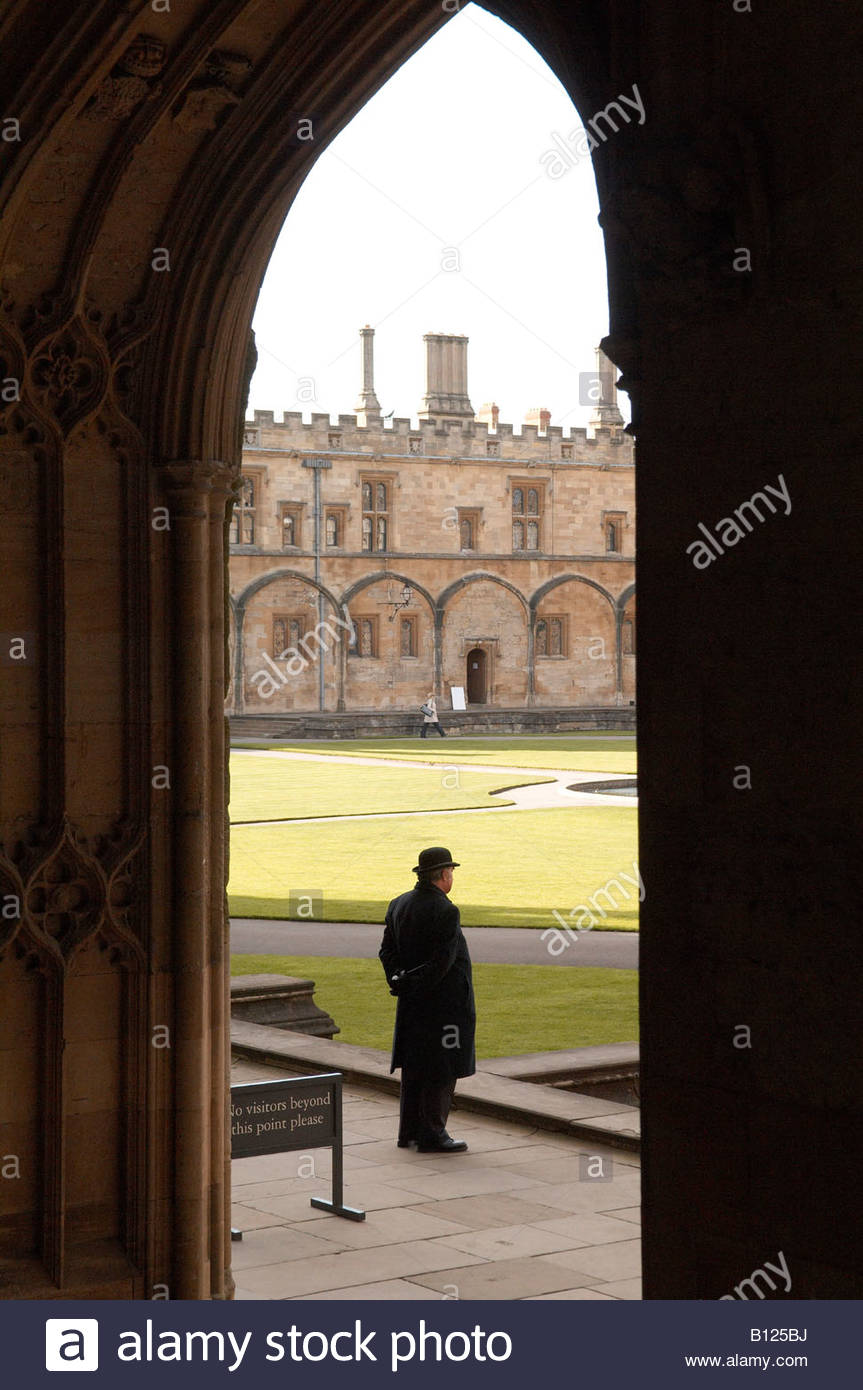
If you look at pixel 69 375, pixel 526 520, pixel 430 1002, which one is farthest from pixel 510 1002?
pixel 526 520

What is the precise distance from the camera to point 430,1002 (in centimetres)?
706

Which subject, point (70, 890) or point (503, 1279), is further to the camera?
point (503, 1279)

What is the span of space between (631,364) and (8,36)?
2489 mm

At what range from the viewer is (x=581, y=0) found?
3.12 metres

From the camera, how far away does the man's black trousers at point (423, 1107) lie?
7047mm

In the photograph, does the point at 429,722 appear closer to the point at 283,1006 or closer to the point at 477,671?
the point at 477,671

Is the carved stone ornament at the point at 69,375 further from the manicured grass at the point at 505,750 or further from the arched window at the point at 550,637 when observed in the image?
the arched window at the point at 550,637

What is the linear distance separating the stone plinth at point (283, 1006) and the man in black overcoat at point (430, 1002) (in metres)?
2.26

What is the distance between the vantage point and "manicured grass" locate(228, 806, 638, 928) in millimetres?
13586

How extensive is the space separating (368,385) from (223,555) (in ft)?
140

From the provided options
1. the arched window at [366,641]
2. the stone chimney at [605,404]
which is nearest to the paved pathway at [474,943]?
the arched window at [366,641]

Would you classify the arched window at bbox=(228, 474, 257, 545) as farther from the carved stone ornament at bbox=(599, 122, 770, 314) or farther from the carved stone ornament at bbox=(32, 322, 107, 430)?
the carved stone ornament at bbox=(599, 122, 770, 314)

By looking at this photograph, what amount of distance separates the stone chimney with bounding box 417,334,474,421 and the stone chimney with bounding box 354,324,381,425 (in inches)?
51.7

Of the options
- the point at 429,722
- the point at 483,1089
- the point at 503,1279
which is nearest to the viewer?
the point at 503,1279
